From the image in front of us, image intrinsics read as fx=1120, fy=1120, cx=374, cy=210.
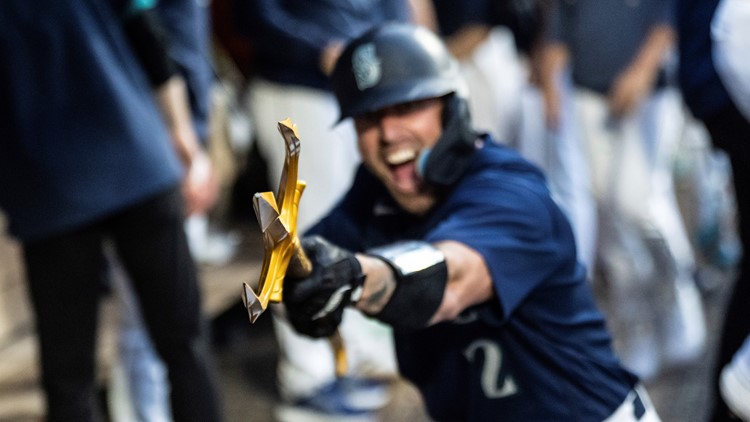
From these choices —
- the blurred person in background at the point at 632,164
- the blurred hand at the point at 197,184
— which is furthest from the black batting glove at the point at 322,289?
the blurred person in background at the point at 632,164

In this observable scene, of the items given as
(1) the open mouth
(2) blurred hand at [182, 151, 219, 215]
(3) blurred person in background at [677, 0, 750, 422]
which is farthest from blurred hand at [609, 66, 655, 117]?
(1) the open mouth

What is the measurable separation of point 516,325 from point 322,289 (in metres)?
0.56

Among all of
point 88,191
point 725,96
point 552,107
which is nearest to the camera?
point 88,191

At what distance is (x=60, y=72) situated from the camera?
2.33m

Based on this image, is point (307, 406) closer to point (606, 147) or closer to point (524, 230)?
point (606, 147)

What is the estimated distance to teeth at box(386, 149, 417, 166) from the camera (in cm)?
204

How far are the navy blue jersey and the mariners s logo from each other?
0.78 ft

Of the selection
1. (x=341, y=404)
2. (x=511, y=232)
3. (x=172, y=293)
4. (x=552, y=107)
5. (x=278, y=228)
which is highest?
(x=278, y=228)

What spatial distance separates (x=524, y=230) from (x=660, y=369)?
7.60 feet

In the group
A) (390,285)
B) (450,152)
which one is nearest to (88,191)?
(450,152)

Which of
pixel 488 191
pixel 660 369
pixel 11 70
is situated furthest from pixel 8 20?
pixel 660 369

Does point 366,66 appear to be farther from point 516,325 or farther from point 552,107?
point 552,107

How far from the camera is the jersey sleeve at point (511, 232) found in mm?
1826

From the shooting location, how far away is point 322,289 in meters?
1.51
